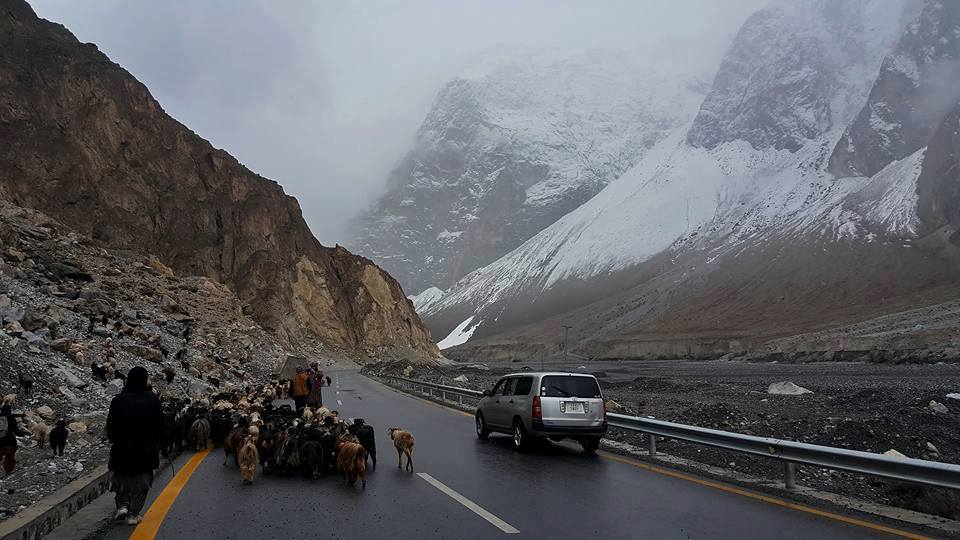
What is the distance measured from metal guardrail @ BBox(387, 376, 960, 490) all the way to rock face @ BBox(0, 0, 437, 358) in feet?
184

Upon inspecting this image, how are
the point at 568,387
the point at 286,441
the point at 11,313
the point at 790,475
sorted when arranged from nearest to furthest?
the point at 790,475, the point at 286,441, the point at 568,387, the point at 11,313

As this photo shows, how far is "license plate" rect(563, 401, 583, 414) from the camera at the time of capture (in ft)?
45.4

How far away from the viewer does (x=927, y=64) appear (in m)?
167

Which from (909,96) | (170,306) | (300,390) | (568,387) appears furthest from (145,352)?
(909,96)

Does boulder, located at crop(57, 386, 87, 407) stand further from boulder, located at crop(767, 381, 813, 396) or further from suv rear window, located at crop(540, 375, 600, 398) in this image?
boulder, located at crop(767, 381, 813, 396)

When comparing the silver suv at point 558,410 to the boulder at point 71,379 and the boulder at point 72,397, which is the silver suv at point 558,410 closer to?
the boulder at point 72,397

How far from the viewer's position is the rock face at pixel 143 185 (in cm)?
6091

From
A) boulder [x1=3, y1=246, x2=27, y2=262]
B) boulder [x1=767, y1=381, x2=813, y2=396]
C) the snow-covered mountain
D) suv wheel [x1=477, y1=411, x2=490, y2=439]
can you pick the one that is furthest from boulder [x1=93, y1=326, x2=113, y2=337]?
the snow-covered mountain

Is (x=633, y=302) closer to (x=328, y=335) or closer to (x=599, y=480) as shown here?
(x=328, y=335)

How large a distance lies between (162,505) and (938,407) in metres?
23.2

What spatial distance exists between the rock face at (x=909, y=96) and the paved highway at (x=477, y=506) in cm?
17910

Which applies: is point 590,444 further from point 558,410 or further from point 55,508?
point 55,508

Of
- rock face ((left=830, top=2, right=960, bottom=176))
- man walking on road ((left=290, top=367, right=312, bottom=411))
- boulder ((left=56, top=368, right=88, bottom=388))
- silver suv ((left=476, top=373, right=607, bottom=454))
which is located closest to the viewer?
silver suv ((left=476, top=373, right=607, bottom=454))

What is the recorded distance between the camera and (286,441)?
37.7 feet
